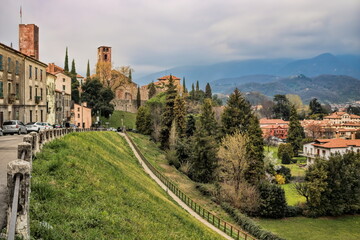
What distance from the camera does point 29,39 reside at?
45.3 m

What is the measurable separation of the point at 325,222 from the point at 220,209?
14.0 metres

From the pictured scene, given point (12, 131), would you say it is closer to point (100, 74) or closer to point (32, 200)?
point (32, 200)

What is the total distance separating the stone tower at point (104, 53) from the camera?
391 feet

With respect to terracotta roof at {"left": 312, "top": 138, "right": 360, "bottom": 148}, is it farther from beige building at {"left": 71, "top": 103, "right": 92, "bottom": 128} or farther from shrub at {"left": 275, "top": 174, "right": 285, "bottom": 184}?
beige building at {"left": 71, "top": 103, "right": 92, "bottom": 128}

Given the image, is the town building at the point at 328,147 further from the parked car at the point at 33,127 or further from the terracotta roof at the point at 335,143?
the parked car at the point at 33,127

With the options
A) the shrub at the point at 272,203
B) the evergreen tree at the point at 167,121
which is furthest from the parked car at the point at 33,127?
the evergreen tree at the point at 167,121

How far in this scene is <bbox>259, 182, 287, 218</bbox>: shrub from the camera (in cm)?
3719

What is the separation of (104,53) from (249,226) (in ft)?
338

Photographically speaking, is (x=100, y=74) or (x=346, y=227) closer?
(x=346, y=227)

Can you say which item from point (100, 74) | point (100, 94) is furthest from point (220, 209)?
point (100, 74)

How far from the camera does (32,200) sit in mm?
8352

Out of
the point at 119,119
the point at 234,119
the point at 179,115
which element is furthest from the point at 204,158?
the point at 119,119

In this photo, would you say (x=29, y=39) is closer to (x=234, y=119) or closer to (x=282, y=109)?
(x=234, y=119)

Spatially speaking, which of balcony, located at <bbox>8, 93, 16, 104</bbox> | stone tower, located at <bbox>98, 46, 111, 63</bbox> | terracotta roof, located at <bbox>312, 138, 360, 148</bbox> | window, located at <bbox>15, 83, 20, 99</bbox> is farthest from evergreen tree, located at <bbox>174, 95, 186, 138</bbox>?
stone tower, located at <bbox>98, 46, 111, 63</bbox>
